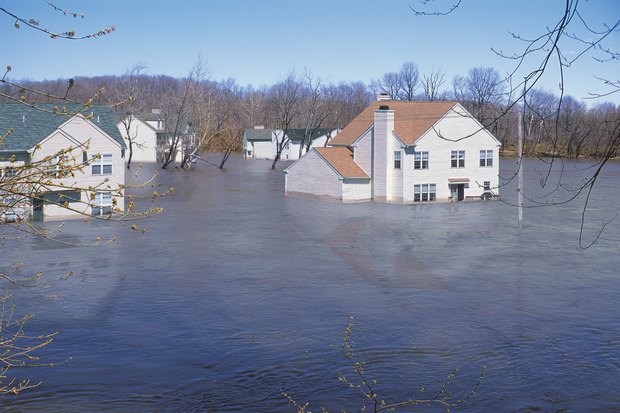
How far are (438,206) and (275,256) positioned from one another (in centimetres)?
2235

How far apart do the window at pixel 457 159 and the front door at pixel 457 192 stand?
1776 millimetres

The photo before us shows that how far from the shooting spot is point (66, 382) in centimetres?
1952

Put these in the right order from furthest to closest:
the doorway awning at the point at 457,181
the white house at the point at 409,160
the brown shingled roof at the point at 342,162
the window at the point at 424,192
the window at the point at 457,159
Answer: the brown shingled roof at the point at 342,162 → the doorway awning at the point at 457,181 → the window at the point at 424,192 → the window at the point at 457,159 → the white house at the point at 409,160

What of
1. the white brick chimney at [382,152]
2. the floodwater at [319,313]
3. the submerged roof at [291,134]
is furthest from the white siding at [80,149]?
the submerged roof at [291,134]

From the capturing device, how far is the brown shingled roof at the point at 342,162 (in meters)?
58.7

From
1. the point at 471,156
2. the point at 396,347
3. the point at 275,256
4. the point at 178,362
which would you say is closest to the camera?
the point at 178,362

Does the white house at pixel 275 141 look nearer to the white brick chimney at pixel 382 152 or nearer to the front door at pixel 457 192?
the front door at pixel 457 192

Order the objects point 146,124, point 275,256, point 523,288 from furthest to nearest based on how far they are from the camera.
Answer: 1. point 146,124
2. point 275,256
3. point 523,288

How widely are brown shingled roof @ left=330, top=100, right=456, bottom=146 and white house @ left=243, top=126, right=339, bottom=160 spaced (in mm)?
48279

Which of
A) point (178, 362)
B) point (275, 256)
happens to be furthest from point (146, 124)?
point (178, 362)

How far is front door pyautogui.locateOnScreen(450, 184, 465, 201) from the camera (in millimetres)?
59281

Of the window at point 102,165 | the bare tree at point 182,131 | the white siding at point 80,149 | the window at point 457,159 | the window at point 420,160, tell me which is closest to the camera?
the white siding at point 80,149

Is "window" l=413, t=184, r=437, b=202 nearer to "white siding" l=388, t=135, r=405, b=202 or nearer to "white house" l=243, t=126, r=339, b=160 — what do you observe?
"white siding" l=388, t=135, r=405, b=202

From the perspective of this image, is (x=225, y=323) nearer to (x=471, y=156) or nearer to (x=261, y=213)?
(x=261, y=213)
